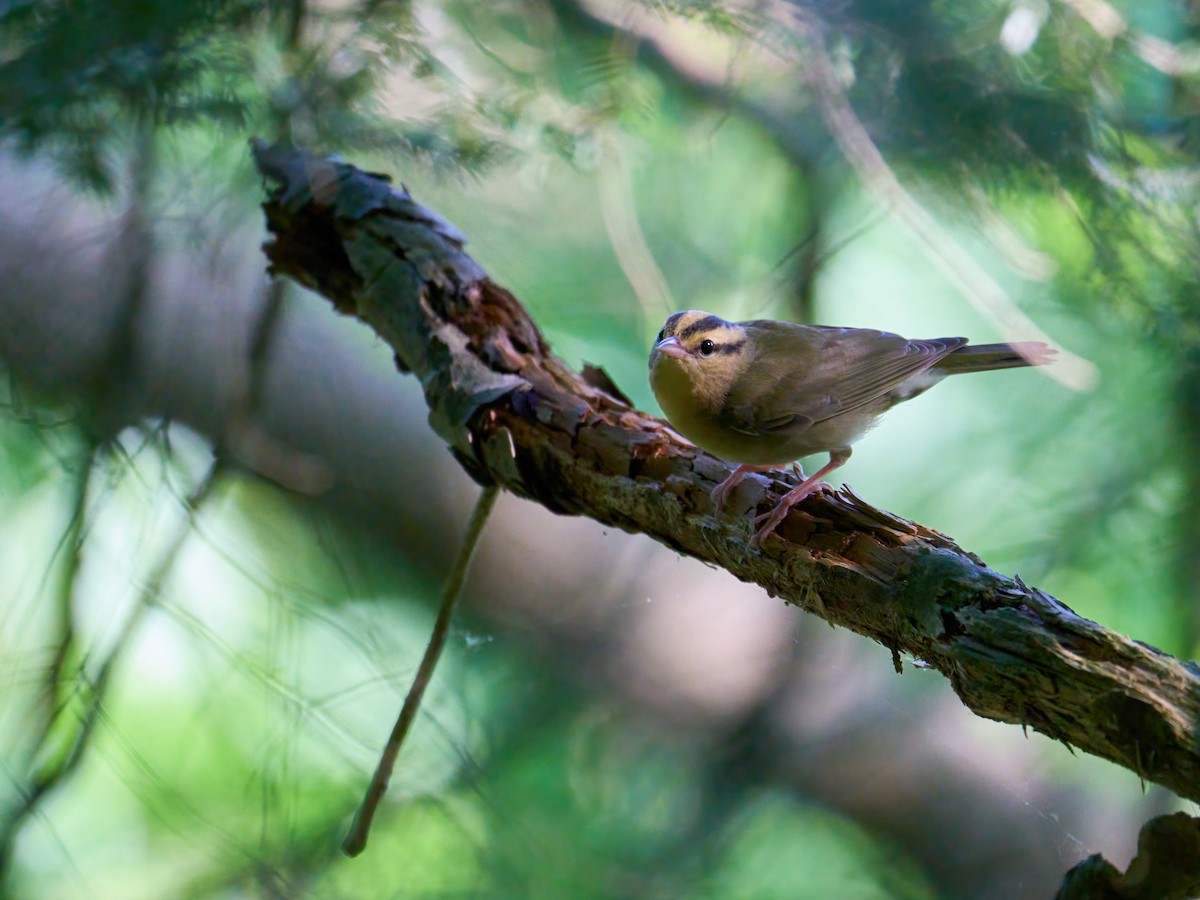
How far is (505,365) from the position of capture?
214 centimetres

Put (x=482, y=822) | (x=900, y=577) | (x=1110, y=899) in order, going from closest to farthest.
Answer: (x=1110, y=899), (x=900, y=577), (x=482, y=822)

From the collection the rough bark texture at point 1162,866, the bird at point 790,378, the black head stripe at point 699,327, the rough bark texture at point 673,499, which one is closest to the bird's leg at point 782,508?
the rough bark texture at point 673,499

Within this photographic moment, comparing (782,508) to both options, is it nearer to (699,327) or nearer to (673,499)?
(673,499)

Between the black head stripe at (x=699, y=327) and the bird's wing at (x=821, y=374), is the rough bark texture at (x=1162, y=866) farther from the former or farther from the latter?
the black head stripe at (x=699, y=327)

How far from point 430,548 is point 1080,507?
187cm

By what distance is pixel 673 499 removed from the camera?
179 cm

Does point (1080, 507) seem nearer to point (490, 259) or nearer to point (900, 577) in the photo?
point (900, 577)

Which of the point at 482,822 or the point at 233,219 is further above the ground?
the point at 233,219

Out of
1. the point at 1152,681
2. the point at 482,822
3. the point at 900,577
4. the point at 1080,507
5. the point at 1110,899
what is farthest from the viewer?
the point at 1080,507

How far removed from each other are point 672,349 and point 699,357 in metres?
0.07

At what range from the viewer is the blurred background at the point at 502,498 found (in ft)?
7.11

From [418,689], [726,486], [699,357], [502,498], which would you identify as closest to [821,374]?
[699,357]

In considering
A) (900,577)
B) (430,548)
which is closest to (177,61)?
(430,548)

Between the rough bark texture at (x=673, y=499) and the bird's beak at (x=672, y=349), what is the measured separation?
0.49 ft
